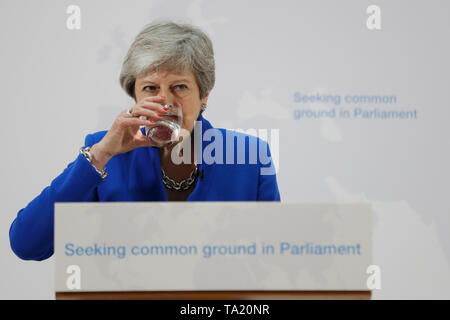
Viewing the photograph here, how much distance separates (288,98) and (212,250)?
2.62 ft

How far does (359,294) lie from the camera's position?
1.05m

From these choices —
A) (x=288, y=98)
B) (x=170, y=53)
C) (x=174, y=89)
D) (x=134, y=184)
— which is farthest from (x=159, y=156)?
(x=288, y=98)

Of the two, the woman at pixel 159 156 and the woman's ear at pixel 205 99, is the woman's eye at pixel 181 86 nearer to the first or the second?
the woman at pixel 159 156

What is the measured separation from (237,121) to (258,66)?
0.23 meters

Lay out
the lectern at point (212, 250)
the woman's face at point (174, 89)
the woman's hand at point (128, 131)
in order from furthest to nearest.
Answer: the woman's face at point (174, 89) < the woman's hand at point (128, 131) < the lectern at point (212, 250)

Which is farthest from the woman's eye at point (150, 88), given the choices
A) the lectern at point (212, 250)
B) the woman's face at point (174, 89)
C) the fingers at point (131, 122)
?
the lectern at point (212, 250)

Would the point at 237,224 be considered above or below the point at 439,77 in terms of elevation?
below

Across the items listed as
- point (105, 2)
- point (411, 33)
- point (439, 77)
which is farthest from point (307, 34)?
point (105, 2)

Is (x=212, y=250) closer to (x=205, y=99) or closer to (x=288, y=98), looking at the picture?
(x=205, y=99)

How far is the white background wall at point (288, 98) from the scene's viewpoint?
1.60m

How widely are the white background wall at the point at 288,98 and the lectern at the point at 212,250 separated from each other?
21.6 inches
